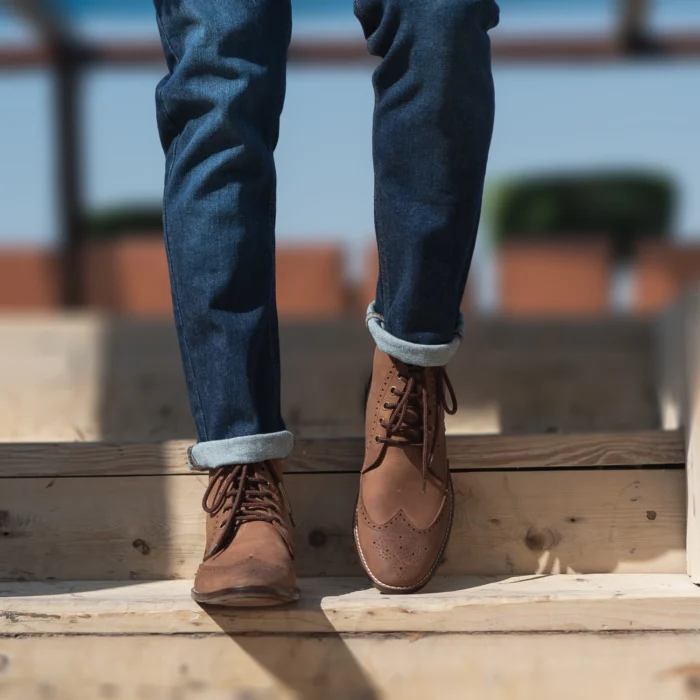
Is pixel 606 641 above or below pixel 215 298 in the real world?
below

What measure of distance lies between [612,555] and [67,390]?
4.11 feet

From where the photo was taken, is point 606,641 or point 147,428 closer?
point 606,641

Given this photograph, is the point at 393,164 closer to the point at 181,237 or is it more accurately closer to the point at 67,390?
the point at 181,237

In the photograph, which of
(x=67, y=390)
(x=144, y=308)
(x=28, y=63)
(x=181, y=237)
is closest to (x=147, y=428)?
(x=67, y=390)

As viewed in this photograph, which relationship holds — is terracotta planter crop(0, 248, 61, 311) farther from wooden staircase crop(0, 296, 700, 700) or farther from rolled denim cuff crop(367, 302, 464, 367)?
rolled denim cuff crop(367, 302, 464, 367)

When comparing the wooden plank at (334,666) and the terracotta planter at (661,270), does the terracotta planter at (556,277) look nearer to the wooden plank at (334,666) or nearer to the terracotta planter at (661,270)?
the terracotta planter at (661,270)

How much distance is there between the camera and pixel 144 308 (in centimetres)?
484

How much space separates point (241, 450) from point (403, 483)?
199 mm

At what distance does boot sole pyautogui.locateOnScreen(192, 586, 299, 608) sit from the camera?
910mm

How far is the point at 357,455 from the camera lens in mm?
1146

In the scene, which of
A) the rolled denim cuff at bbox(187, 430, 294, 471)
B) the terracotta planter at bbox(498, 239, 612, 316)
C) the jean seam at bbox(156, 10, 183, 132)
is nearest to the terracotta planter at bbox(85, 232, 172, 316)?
the terracotta planter at bbox(498, 239, 612, 316)

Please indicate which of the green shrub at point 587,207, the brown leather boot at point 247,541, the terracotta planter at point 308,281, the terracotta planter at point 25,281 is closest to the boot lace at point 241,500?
the brown leather boot at point 247,541

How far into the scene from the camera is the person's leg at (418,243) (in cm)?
95

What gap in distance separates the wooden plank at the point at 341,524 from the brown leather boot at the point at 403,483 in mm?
106
